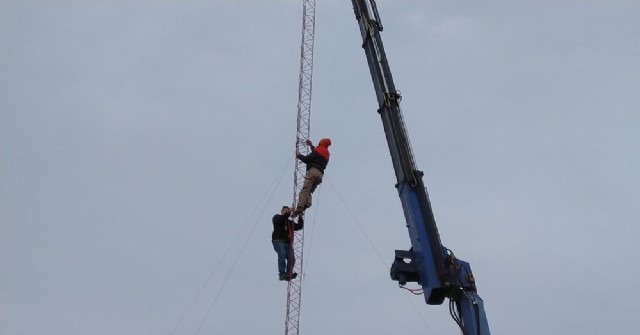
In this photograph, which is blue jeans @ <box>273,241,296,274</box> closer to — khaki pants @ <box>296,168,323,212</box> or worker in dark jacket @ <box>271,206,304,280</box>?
worker in dark jacket @ <box>271,206,304,280</box>

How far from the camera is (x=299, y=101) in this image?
28.4 meters

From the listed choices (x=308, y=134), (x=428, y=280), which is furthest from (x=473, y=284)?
(x=308, y=134)

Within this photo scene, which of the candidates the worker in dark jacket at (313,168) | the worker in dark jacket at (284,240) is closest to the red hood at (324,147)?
the worker in dark jacket at (313,168)

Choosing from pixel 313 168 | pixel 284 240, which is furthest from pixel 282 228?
pixel 313 168

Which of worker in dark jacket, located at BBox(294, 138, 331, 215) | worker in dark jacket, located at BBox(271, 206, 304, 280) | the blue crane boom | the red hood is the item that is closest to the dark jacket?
worker in dark jacket, located at BBox(271, 206, 304, 280)

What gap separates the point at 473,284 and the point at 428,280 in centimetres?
89

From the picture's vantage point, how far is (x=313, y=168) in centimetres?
1827

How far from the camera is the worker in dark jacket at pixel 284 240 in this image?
1875cm

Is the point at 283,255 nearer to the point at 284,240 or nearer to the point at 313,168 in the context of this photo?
the point at 284,240

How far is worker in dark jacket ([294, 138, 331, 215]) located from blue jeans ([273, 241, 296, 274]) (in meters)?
1.08

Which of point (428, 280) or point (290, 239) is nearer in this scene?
point (428, 280)

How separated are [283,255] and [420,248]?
194 inches

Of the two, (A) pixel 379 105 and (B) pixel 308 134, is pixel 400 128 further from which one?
(B) pixel 308 134

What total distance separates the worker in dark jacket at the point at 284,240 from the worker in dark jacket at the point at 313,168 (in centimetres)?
58
